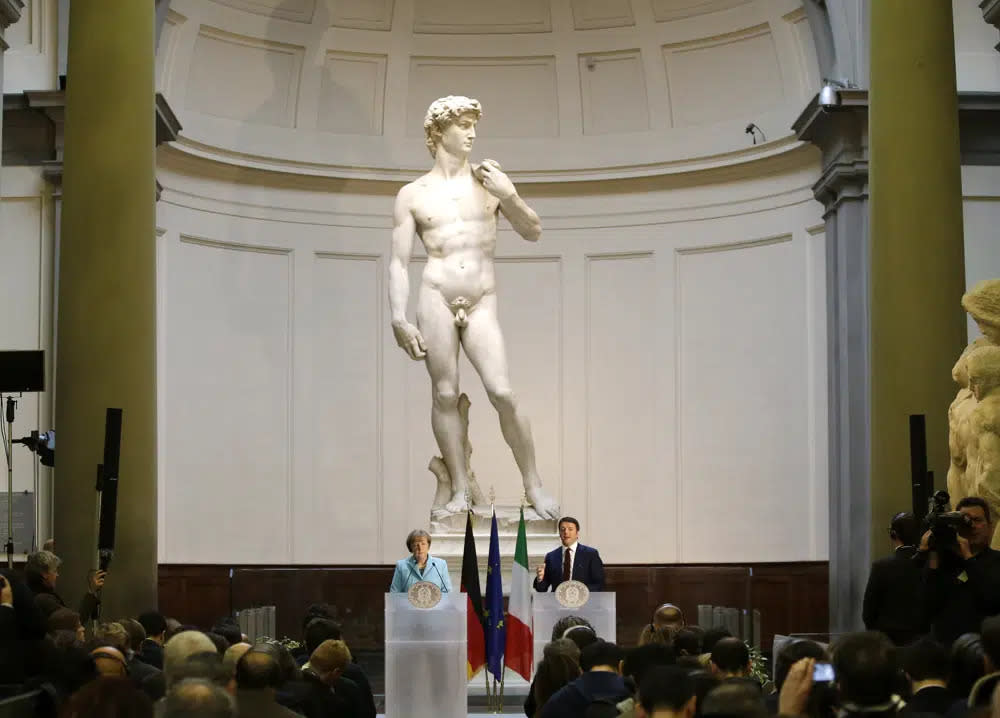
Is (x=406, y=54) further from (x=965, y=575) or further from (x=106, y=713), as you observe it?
(x=106, y=713)

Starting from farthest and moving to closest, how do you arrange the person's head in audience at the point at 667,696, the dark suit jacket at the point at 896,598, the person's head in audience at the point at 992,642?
the dark suit jacket at the point at 896,598 < the person's head in audience at the point at 992,642 < the person's head in audience at the point at 667,696

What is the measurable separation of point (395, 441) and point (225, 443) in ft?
5.49

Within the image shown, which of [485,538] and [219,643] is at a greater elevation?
[485,538]

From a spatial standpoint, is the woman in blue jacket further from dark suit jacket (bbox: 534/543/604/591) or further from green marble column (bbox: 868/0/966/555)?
green marble column (bbox: 868/0/966/555)

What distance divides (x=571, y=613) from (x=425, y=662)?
805mm

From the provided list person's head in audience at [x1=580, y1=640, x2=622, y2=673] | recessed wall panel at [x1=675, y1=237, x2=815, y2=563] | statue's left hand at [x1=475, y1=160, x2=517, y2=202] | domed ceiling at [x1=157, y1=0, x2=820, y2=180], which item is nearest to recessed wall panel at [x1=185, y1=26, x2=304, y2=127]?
domed ceiling at [x1=157, y1=0, x2=820, y2=180]

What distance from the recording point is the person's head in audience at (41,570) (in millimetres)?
7410

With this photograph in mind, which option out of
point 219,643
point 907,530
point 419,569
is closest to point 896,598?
point 907,530

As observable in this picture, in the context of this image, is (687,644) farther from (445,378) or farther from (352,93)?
(352,93)

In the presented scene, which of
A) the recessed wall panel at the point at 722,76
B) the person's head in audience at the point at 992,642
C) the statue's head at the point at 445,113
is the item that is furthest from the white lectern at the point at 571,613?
the recessed wall panel at the point at 722,76

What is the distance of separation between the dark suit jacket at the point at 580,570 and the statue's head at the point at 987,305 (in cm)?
316

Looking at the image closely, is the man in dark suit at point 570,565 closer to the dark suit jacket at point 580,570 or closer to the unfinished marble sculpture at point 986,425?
the dark suit jacket at point 580,570

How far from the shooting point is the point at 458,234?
11.4 meters

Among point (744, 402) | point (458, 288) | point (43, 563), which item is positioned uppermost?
point (458, 288)
